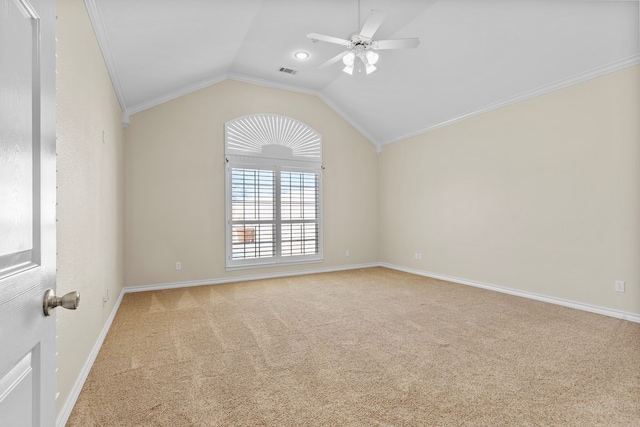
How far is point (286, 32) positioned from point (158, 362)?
3732 millimetres

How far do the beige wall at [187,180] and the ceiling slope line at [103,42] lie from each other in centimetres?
80

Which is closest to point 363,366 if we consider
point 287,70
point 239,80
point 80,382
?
point 80,382

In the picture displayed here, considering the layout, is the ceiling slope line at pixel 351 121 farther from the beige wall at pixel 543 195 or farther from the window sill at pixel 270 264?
the window sill at pixel 270 264

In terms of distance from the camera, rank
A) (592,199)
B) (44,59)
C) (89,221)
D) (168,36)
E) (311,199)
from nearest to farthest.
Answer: (44,59) < (89,221) < (168,36) < (592,199) < (311,199)

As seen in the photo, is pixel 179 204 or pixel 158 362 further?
pixel 179 204

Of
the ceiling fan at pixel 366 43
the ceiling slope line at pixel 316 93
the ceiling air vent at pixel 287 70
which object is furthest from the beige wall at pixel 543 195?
the ceiling air vent at pixel 287 70

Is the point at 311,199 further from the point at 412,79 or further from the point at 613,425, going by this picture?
the point at 613,425

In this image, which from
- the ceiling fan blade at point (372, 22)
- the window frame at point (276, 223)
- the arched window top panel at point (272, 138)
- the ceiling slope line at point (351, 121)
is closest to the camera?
the ceiling fan blade at point (372, 22)

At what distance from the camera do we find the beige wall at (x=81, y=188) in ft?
5.64

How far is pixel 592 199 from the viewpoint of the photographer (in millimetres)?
3463

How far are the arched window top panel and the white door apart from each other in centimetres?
447

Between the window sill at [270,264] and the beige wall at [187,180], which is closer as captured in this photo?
the beige wall at [187,180]

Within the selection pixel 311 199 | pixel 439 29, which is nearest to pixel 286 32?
pixel 439 29

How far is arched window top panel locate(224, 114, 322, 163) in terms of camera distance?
5250mm
